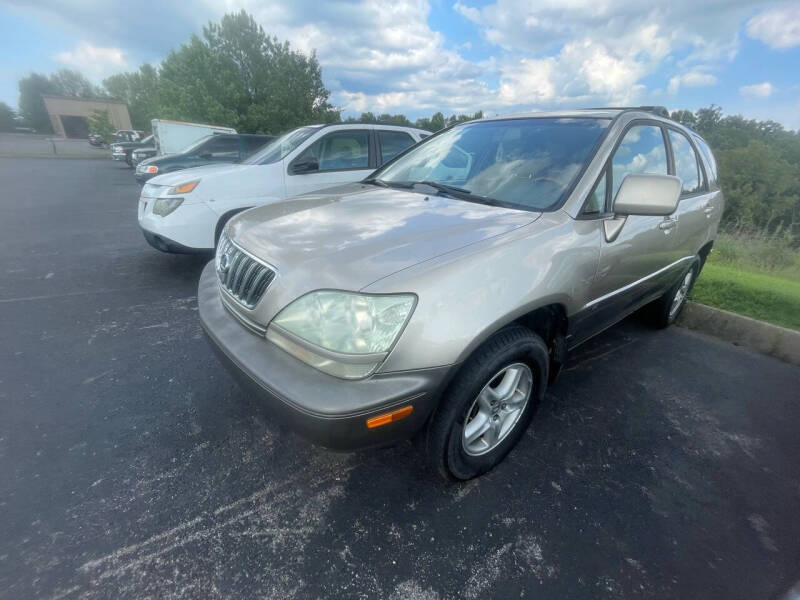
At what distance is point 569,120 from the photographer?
8.25 feet

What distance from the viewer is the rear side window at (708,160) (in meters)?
3.62

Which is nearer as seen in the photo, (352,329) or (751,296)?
→ (352,329)

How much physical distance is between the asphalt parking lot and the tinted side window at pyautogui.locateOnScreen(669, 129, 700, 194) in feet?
5.00

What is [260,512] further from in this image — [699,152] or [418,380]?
[699,152]

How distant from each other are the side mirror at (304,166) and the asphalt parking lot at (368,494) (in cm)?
245

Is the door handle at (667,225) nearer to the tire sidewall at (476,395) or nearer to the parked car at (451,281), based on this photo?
the parked car at (451,281)

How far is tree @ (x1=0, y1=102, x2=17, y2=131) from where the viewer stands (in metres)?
66.1

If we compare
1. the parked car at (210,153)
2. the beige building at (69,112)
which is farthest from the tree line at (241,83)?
the beige building at (69,112)

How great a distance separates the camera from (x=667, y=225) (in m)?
2.73

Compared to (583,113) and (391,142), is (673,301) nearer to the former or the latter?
(583,113)

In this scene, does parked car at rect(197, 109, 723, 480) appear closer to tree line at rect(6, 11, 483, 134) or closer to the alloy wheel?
the alloy wheel

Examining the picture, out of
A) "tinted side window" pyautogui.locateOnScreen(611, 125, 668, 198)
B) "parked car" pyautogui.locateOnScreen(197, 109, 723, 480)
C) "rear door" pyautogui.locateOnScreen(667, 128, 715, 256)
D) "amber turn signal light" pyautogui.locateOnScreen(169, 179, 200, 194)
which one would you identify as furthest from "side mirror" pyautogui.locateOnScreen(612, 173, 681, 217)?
"amber turn signal light" pyautogui.locateOnScreen(169, 179, 200, 194)

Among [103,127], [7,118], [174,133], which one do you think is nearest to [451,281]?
[174,133]

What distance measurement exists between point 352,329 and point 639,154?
2.37 meters
